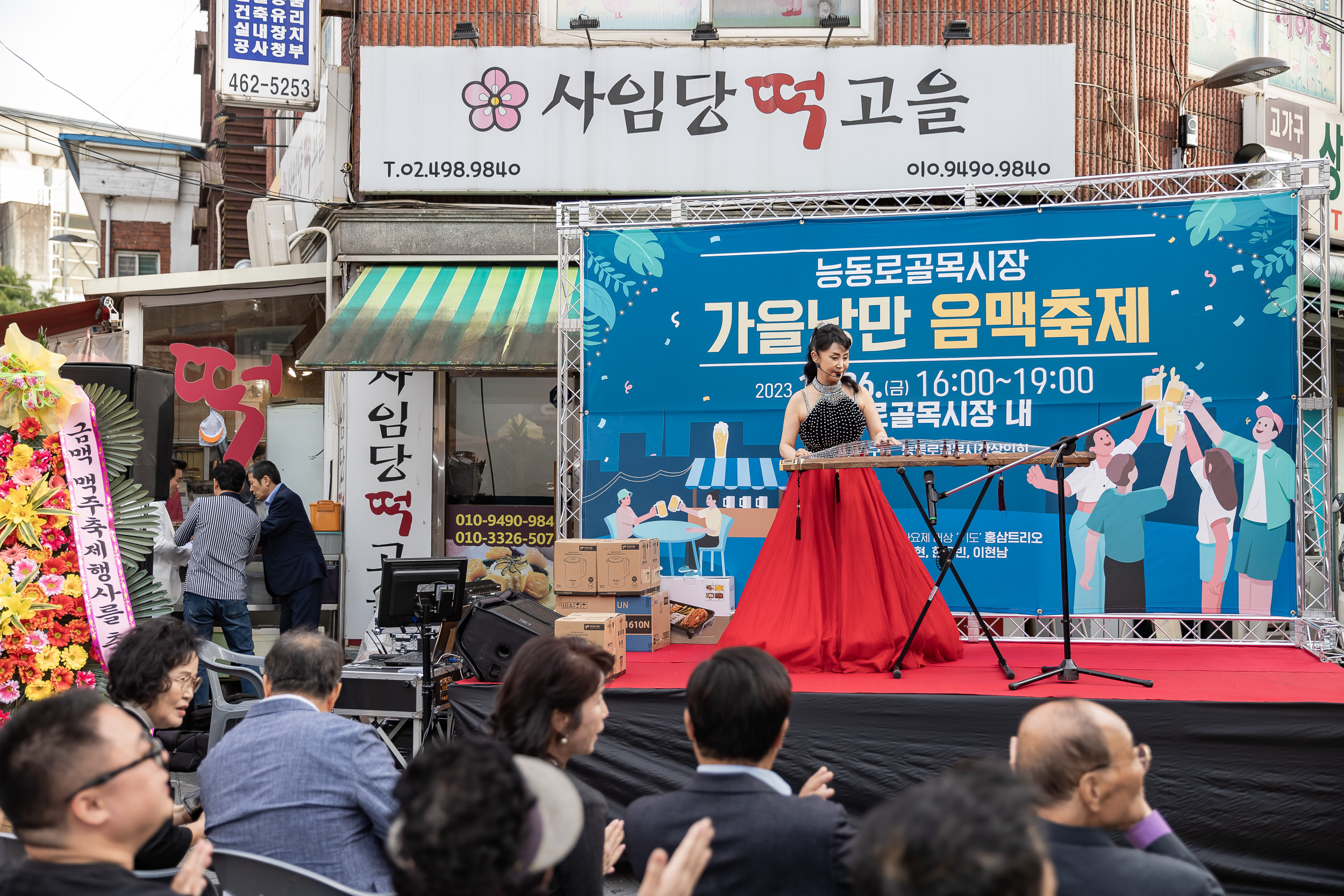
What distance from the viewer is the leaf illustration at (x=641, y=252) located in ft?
21.2

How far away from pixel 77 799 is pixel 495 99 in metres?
6.81

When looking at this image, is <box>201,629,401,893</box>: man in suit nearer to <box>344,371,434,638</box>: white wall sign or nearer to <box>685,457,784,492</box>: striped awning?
<box>685,457,784,492</box>: striped awning

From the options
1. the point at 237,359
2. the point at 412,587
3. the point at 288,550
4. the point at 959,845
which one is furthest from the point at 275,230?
the point at 959,845

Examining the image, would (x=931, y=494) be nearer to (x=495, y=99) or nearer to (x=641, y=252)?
(x=641, y=252)

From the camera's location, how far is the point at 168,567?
709 cm

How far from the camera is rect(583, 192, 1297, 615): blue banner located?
583 centimetres

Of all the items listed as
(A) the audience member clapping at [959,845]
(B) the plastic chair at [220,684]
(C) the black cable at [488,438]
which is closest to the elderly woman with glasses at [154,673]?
(B) the plastic chair at [220,684]

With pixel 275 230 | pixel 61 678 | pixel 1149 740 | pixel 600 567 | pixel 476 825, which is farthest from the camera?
pixel 275 230

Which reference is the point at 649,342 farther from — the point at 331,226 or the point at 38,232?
the point at 38,232

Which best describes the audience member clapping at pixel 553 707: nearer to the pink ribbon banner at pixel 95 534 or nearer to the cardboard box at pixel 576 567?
the pink ribbon banner at pixel 95 534

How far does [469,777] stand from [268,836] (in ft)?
4.02

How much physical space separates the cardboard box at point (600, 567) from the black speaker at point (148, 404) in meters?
2.12

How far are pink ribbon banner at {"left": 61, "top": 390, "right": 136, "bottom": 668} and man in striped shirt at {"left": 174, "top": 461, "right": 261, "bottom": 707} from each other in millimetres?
1821

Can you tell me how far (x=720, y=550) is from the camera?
636cm
